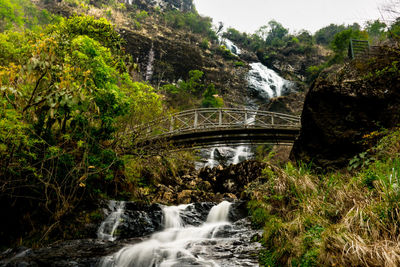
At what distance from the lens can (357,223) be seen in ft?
10.4

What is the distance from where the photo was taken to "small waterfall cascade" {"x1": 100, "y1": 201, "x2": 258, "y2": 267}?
4.83 meters

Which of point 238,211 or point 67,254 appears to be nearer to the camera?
point 67,254

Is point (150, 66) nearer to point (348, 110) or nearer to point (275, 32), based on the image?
point (348, 110)

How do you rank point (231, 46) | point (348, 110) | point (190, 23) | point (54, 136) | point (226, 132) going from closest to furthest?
point (54, 136), point (348, 110), point (226, 132), point (190, 23), point (231, 46)

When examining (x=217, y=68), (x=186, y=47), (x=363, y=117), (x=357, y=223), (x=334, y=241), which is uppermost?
(x=186, y=47)

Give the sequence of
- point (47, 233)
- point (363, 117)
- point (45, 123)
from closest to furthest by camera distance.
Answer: point (47, 233), point (45, 123), point (363, 117)

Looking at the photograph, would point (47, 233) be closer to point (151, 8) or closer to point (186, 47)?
point (186, 47)

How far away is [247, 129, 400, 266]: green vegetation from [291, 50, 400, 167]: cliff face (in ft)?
4.88

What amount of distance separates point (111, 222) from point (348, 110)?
328 inches

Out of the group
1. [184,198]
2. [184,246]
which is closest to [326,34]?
[184,198]

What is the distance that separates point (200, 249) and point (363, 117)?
647 centimetres

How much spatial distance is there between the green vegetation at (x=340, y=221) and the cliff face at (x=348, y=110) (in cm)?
149

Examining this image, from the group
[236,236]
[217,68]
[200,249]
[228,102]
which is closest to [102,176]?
[200,249]

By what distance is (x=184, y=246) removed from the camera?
599cm
